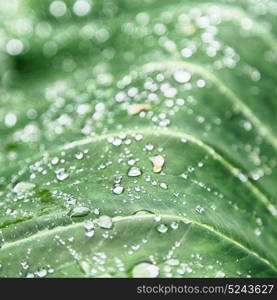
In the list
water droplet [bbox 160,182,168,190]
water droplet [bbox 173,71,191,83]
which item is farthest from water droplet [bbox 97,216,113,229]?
water droplet [bbox 173,71,191,83]

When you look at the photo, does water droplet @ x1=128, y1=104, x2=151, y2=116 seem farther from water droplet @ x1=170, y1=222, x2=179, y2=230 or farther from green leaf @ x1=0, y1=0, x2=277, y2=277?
water droplet @ x1=170, y1=222, x2=179, y2=230

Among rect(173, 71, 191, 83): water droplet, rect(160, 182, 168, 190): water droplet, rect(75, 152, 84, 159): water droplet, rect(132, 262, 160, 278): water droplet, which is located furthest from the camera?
rect(173, 71, 191, 83): water droplet

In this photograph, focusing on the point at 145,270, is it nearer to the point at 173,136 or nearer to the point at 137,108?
the point at 173,136

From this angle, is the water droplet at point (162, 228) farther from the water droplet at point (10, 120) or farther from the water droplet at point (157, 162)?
the water droplet at point (10, 120)

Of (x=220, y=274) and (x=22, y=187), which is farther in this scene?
(x=22, y=187)

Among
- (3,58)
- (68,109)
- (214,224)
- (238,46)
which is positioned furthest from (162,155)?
(3,58)

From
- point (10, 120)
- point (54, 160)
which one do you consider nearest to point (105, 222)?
point (54, 160)

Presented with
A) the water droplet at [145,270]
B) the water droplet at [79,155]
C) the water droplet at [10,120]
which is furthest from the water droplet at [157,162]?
the water droplet at [10,120]
